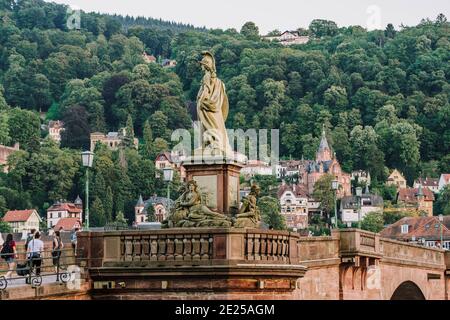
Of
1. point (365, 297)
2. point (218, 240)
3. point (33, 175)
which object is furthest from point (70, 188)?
point (218, 240)

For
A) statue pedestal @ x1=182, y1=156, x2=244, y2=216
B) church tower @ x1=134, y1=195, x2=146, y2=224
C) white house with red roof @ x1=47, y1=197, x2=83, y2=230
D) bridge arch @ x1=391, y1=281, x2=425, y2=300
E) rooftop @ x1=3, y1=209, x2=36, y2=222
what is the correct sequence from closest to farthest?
statue pedestal @ x1=182, y1=156, x2=244, y2=216 < bridge arch @ x1=391, y1=281, x2=425, y2=300 < rooftop @ x1=3, y1=209, x2=36, y2=222 < church tower @ x1=134, y1=195, x2=146, y2=224 < white house with red roof @ x1=47, y1=197, x2=83, y2=230

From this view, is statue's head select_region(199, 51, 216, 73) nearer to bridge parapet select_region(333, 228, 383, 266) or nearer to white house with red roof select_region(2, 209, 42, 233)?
bridge parapet select_region(333, 228, 383, 266)

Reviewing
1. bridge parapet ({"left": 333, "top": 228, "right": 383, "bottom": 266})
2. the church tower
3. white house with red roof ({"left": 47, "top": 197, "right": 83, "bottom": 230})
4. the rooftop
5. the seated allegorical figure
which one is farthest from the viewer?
white house with red roof ({"left": 47, "top": 197, "right": 83, "bottom": 230})

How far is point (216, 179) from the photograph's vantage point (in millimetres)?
30000

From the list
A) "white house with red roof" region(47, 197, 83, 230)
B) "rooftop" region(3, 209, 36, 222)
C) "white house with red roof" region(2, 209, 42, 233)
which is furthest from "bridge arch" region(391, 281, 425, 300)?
"white house with red roof" region(47, 197, 83, 230)

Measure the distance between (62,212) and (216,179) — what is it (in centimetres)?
15328

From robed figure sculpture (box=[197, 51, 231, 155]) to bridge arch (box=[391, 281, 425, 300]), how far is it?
61.0 feet

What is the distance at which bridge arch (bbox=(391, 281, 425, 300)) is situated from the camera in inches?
1902

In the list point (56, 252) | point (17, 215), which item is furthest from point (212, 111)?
point (17, 215)

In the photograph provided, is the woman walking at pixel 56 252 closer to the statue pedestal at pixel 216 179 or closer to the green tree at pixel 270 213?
the statue pedestal at pixel 216 179

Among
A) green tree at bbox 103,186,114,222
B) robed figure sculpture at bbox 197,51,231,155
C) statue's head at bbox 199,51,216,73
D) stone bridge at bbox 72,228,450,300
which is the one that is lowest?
stone bridge at bbox 72,228,450,300

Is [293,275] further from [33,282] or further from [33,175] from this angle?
[33,175]

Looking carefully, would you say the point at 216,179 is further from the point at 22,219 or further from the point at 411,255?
the point at 22,219
